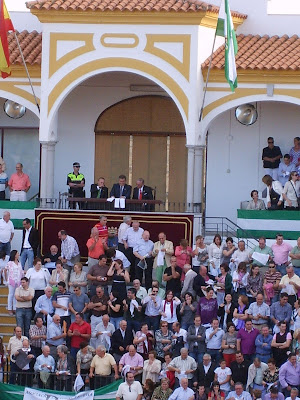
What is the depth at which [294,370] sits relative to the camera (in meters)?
30.1

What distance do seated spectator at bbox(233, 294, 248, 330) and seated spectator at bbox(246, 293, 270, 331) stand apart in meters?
0.15

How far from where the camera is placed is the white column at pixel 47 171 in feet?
124

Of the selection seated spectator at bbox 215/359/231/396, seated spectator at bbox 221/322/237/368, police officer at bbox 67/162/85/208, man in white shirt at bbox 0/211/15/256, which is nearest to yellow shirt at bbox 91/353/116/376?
seated spectator at bbox 215/359/231/396

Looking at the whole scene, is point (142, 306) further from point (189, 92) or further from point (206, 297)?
point (189, 92)

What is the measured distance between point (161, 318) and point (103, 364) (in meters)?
2.13

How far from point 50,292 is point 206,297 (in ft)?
11.2

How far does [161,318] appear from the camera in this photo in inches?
1287

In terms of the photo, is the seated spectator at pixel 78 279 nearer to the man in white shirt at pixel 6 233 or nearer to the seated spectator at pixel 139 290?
the seated spectator at pixel 139 290

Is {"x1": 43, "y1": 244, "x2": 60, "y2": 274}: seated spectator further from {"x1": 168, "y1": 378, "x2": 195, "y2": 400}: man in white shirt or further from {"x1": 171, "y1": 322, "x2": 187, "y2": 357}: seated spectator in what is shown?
{"x1": 168, "y1": 378, "x2": 195, "y2": 400}: man in white shirt

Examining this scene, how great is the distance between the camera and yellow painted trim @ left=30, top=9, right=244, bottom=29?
36719 millimetres

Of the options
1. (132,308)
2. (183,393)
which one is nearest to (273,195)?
(132,308)

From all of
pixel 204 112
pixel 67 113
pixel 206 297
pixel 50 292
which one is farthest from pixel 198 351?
pixel 67 113

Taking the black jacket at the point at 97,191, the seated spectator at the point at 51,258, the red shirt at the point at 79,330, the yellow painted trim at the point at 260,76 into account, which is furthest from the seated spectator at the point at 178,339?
the yellow painted trim at the point at 260,76

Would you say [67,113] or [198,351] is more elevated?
[67,113]
